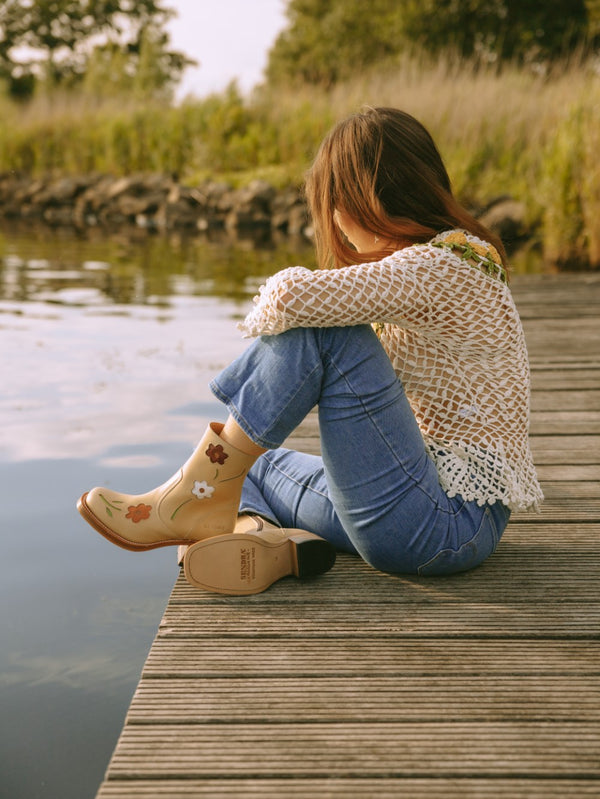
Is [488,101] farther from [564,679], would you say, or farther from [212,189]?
[564,679]

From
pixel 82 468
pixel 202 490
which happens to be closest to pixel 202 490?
pixel 202 490

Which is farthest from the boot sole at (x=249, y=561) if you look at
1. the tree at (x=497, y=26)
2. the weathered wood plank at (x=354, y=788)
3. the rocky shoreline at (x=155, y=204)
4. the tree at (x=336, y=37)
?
the tree at (x=497, y=26)

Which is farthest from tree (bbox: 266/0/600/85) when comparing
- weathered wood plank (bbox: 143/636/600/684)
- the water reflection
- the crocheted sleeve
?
weathered wood plank (bbox: 143/636/600/684)

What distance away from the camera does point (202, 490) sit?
1787 millimetres

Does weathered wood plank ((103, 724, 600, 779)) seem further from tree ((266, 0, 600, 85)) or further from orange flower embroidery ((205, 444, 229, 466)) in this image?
tree ((266, 0, 600, 85))

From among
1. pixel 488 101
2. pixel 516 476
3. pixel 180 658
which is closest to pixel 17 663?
pixel 180 658

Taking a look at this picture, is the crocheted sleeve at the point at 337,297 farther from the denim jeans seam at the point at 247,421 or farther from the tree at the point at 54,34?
the tree at the point at 54,34

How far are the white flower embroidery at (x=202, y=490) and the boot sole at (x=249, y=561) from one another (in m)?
0.09

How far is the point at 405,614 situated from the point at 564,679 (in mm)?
340

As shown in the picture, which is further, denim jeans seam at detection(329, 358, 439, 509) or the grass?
the grass

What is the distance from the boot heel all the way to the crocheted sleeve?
46 centimetres

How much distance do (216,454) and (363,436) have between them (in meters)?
0.30

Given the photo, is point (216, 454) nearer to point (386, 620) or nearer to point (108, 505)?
point (108, 505)

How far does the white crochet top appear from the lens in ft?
5.34
